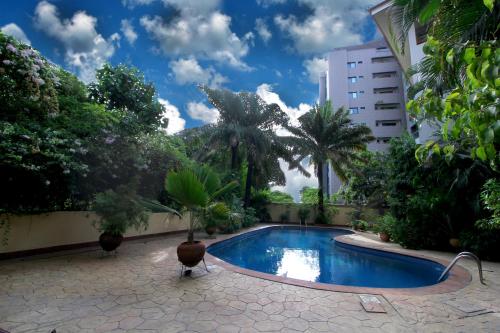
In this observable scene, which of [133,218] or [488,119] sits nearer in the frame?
[488,119]

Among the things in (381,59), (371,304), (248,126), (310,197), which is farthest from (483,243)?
(381,59)

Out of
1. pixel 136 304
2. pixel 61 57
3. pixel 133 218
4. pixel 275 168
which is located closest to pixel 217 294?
pixel 136 304

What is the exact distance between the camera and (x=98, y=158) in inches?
322

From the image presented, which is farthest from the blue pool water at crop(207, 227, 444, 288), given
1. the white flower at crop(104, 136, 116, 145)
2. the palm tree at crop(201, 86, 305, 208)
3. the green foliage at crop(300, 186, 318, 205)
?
the green foliage at crop(300, 186, 318, 205)

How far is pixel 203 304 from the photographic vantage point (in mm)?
4324

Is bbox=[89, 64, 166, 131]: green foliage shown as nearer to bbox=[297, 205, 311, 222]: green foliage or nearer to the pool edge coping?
the pool edge coping

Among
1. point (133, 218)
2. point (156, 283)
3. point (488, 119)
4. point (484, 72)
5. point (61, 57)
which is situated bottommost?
point (156, 283)

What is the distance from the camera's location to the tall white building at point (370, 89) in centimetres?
3575

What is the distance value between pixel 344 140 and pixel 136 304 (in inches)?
735

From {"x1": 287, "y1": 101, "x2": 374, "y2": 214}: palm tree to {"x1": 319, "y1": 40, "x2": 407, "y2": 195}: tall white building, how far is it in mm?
16587

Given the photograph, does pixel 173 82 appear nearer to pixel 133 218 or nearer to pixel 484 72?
pixel 133 218

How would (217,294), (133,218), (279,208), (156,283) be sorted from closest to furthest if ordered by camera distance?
(217,294) → (156,283) → (133,218) → (279,208)

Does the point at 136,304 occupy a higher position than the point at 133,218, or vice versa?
the point at 133,218

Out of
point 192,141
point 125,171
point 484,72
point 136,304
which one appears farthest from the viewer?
point 192,141
